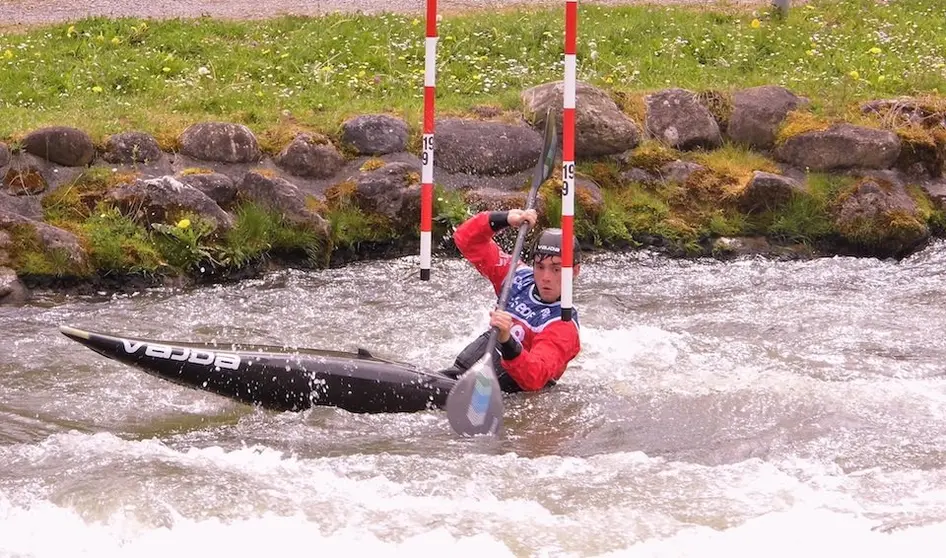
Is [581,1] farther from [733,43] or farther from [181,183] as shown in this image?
[181,183]

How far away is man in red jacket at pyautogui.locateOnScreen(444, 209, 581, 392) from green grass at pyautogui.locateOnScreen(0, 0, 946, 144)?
287cm

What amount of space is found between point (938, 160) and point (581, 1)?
12.0 ft

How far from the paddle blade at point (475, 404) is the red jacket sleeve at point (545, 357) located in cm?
17

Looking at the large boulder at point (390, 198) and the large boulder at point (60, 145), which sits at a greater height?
the large boulder at point (60, 145)

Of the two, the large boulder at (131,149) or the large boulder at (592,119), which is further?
the large boulder at (592,119)

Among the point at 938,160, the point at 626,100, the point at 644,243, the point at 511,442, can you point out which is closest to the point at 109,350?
the point at 511,442

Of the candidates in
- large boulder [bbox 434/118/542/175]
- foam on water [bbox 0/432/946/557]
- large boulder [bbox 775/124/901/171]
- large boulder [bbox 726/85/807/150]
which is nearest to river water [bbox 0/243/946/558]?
foam on water [bbox 0/432/946/557]

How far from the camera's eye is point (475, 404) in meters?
5.36

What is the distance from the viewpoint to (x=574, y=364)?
267 inches

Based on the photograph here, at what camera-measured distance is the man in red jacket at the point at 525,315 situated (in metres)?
5.55

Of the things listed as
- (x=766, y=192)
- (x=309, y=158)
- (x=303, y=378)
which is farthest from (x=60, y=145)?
(x=766, y=192)

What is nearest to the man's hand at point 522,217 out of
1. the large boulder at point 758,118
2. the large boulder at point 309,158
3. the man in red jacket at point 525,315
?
the man in red jacket at point 525,315

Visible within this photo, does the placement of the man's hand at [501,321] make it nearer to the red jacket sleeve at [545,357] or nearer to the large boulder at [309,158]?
the red jacket sleeve at [545,357]

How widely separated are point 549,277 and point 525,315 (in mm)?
202
